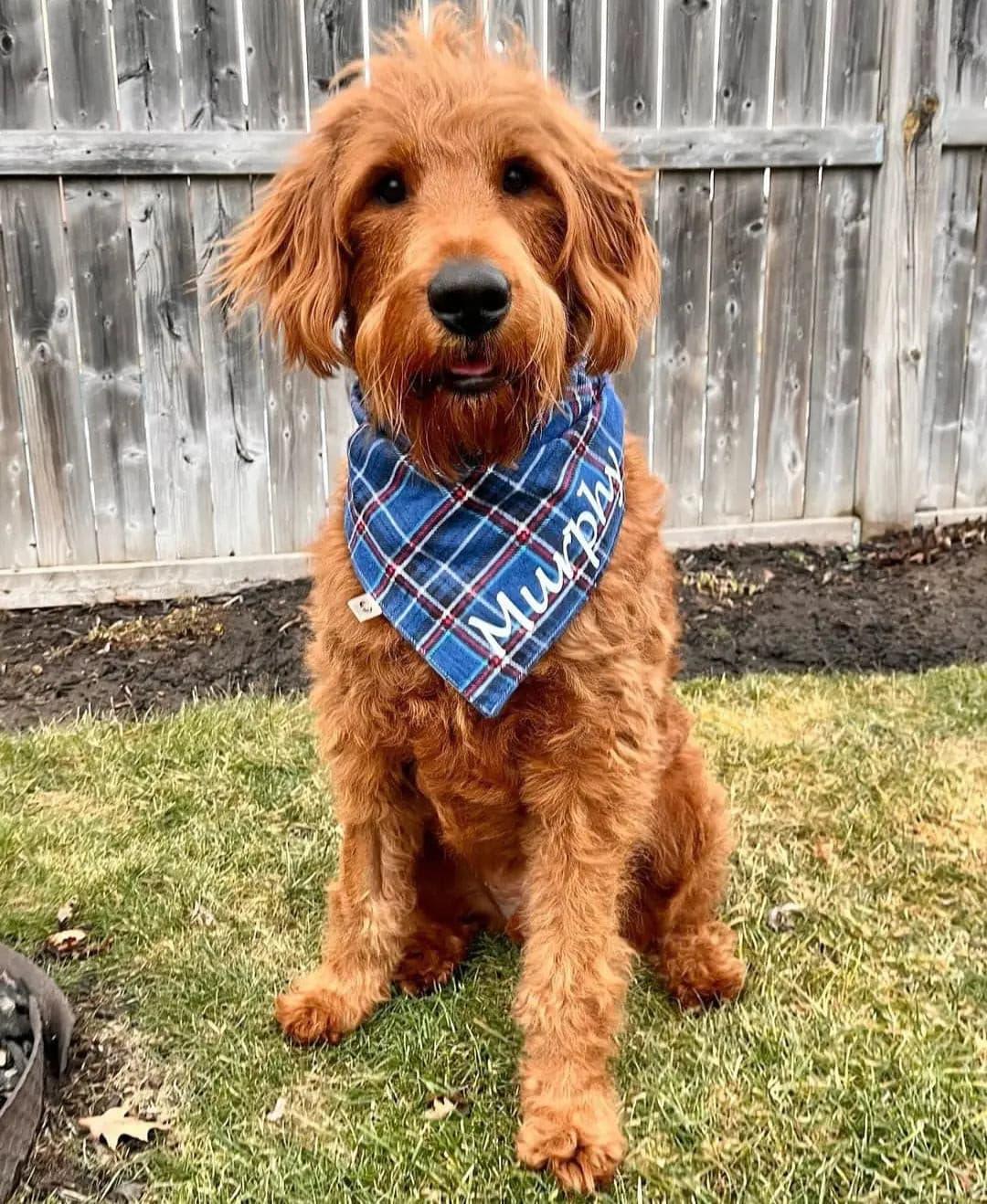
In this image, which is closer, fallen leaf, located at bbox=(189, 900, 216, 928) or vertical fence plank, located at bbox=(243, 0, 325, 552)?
fallen leaf, located at bbox=(189, 900, 216, 928)

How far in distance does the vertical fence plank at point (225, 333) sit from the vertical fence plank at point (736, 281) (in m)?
2.06

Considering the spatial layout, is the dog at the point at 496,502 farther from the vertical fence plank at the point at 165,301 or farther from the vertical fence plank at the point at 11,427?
the vertical fence plank at the point at 11,427

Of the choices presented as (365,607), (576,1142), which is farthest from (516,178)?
(576,1142)

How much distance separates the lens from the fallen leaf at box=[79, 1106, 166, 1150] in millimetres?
2006

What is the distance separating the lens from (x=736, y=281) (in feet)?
15.6

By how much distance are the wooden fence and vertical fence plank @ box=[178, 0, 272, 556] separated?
0.01 meters

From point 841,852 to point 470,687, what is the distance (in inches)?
→ 61.7

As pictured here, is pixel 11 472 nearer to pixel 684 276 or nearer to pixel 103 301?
pixel 103 301

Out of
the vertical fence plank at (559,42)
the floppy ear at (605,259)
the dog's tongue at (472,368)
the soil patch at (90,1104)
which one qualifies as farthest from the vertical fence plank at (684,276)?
the soil patch at (90,1104)

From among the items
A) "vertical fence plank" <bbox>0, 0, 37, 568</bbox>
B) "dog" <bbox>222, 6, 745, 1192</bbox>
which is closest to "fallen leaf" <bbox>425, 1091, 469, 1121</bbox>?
"dog" <bbox>222, 6, 745, 1192</bbox>

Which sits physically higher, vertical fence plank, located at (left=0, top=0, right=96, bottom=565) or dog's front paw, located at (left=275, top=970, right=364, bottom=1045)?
vertical fence plank, located at (left=0, top=0, right=96, bottom=565)

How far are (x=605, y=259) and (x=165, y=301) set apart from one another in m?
3.02

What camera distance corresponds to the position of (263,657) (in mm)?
4195

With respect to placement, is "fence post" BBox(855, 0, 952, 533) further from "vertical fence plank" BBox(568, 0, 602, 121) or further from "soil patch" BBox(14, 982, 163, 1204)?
"soil patch" BBox(14, 982, 163, 1204)
